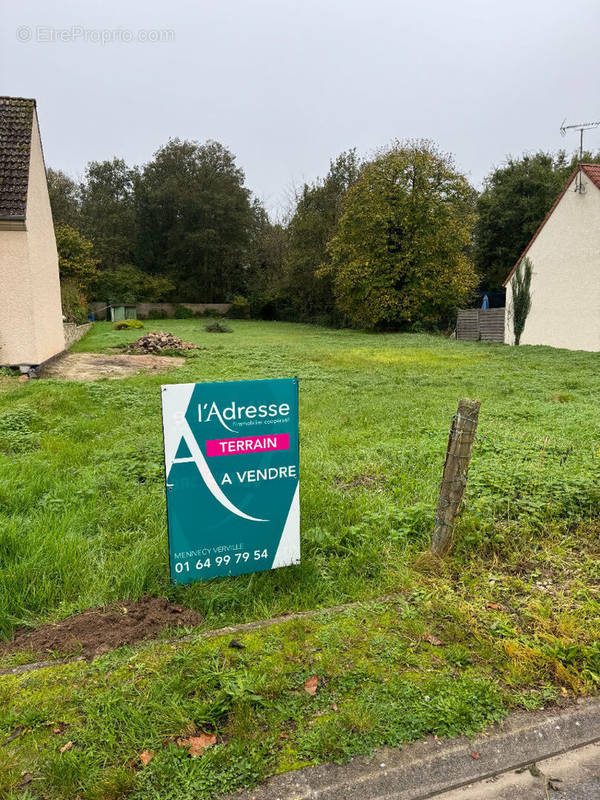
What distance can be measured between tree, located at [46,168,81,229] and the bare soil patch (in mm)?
31136

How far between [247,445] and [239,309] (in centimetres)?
4271

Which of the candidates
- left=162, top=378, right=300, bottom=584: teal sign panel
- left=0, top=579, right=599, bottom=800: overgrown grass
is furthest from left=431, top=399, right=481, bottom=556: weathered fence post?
left=162, top=378, right=300, bottom=584: teal sign panel

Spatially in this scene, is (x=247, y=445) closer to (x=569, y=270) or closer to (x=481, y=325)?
(x=569, y=270)

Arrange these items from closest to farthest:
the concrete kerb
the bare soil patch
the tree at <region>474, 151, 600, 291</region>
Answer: the concrete kerb
the bare soil patch
the tree at <region>474, 151, 600, 291</region>

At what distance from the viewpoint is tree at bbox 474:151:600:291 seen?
111ft

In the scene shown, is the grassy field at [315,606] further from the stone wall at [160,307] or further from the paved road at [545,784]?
the stone wall at [160,307]

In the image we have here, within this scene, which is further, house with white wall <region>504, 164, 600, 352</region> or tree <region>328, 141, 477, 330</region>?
tree <region>328, 141, 477, 330</region>

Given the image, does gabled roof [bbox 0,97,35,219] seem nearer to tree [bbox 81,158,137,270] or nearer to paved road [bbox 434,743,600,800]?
paved road [bbox 434,743,600,800]

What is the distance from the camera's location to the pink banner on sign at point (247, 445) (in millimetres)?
2951

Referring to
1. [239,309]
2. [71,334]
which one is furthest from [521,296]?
[239,309]

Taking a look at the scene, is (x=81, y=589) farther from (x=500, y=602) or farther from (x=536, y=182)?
(x=536, y=182)

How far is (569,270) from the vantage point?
20.5 meters

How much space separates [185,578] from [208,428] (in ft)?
3.01

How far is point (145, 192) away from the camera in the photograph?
46344 mm
